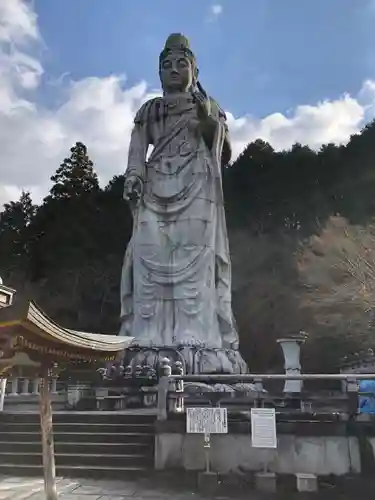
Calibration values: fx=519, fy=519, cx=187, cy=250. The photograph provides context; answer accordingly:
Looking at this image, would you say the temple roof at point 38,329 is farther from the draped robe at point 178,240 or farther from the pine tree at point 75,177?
the pine tree at point 75,177

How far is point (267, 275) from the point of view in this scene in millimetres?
26172

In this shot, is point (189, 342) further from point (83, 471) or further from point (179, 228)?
point (83, 471)

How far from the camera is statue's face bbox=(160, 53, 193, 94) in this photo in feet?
56.5

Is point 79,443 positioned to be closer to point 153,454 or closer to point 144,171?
point 153,454

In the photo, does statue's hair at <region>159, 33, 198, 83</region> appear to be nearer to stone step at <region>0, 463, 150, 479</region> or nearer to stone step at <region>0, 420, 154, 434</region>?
stone step at <region>0, 420, 154, 434</region>

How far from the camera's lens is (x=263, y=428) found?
25.6 feet

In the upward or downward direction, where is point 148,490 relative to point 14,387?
downward

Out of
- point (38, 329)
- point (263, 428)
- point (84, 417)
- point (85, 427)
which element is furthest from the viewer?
point (84, 417)

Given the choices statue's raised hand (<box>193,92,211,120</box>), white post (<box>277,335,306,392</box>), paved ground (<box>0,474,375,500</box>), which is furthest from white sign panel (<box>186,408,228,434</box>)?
statue's raised hand (<box>193,92,211,120</box>)

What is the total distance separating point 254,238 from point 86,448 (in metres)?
20.3

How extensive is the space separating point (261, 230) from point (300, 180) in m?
3.73

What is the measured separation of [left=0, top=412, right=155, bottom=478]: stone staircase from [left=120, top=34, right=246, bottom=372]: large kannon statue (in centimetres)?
451

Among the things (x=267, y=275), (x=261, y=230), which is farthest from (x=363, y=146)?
(x=267, y=275)

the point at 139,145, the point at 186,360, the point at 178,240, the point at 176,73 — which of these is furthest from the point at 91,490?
the point at 176,73
